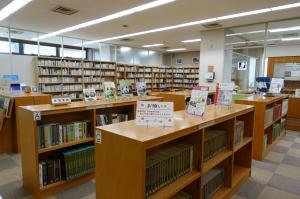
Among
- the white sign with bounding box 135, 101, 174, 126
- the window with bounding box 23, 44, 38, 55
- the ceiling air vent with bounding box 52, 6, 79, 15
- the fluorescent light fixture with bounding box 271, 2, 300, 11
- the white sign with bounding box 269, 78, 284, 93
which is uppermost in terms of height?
the ceiling air vent with bounding box 52, 6, 79, 15

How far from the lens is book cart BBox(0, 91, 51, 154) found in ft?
11.0

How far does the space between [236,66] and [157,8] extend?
14.2 ft

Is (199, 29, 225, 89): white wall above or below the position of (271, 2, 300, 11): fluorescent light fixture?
below

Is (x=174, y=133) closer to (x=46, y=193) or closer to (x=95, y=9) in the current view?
(x=46, y=193)

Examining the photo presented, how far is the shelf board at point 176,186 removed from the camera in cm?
138

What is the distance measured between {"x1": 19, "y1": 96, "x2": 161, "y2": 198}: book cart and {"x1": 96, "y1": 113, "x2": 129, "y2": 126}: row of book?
0.45 feet

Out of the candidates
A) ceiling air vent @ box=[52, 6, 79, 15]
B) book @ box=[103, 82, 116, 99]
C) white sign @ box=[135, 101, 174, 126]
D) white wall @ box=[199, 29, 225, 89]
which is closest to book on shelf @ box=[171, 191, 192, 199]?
white sign @ box=[135, 101, 174, 126]

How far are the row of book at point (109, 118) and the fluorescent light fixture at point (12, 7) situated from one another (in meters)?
3.42

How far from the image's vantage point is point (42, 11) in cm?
491

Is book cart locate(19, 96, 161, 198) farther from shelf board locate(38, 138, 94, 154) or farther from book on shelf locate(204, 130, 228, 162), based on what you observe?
book on shelf locate(204, 130, 228, 162)

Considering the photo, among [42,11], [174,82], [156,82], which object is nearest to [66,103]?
[42,11]

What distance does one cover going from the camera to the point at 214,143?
203cm

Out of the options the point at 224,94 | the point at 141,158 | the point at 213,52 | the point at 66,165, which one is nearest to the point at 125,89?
the point at 66,165

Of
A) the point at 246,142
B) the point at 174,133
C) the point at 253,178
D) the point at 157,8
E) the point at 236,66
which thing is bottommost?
the point at 253,178
